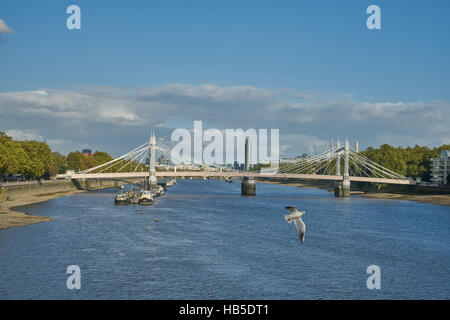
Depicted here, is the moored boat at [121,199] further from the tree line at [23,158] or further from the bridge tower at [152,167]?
the bridge tower at [152,167]

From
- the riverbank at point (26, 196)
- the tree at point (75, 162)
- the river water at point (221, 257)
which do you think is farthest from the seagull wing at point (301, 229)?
the tree at point (75, 162)

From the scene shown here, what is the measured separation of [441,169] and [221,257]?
3375 inches

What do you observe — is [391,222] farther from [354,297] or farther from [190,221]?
[354,297]

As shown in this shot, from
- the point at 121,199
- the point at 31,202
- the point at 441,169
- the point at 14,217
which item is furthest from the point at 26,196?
the point at 441,169

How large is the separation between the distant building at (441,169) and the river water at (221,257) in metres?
49.3

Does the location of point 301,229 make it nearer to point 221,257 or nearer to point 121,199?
point 221,257

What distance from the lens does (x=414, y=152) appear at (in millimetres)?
130500

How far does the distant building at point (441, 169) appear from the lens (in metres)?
106

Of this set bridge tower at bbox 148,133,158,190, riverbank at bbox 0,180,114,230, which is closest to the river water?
riverbank at bbox 0,180,114,230

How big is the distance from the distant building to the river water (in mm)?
49260

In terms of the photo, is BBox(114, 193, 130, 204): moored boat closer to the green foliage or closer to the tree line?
the tree line

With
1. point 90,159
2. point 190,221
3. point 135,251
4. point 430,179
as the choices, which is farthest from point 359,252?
point 90,159

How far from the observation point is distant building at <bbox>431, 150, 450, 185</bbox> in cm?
10606

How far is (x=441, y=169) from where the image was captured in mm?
108750
